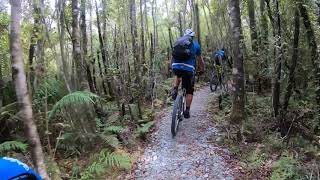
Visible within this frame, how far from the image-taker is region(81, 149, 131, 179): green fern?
6261 millimetres

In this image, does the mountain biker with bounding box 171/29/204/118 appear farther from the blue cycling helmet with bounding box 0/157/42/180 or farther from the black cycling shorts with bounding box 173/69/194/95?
the blue cycling helmet with bounding box 0/157/42/180

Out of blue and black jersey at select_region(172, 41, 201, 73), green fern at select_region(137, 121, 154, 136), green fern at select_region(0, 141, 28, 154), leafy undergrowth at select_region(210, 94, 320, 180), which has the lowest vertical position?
leafy undergrowth at select_region(210, 94, 320, 180)

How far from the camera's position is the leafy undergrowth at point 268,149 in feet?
19.3

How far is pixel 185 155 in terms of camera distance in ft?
22.5

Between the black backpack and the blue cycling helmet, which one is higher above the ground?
the black backpack

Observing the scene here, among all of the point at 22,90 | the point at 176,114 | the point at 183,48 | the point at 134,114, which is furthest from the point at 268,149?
the point at 22,90

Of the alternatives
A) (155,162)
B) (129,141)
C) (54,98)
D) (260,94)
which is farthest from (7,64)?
(260,94)

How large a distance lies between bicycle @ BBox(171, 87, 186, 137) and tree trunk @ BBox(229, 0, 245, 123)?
1.04m

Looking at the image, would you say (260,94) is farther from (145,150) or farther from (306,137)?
(145,150)

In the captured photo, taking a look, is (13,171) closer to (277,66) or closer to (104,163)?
(104,163)

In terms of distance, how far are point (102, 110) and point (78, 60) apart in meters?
1.52

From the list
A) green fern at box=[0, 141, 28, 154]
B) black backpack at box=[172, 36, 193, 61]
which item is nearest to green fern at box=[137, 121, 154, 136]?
black backpack at box=[172, 36, 193, 61]

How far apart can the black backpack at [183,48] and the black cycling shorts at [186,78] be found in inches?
10.7

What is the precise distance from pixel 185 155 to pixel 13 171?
16.7ft
